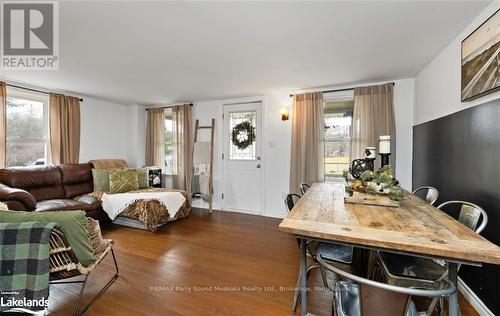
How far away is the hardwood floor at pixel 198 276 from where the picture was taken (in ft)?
5.81

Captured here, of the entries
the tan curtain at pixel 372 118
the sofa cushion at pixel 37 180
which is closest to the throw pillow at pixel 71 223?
the sofa cushion at pixel 37 180

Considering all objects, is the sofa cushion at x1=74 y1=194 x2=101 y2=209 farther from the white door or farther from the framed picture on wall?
the framed picture on wall

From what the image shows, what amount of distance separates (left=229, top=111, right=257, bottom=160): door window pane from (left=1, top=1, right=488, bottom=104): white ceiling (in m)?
0.93

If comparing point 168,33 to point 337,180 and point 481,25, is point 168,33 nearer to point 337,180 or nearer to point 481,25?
point 481,25

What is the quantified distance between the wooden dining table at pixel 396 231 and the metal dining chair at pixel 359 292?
127 mm

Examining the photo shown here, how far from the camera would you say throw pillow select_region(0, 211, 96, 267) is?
1.50m

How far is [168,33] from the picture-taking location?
6.75ft

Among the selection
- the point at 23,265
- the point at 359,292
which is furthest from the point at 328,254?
the point at 23,265

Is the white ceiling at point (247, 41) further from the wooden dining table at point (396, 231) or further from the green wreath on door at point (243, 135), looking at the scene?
the wooden dining table at point (396, 231)

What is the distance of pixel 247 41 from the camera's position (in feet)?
7.22

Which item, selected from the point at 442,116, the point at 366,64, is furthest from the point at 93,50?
the point at 442,116

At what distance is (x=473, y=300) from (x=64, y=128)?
566 centimetres

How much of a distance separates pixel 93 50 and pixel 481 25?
344 cm

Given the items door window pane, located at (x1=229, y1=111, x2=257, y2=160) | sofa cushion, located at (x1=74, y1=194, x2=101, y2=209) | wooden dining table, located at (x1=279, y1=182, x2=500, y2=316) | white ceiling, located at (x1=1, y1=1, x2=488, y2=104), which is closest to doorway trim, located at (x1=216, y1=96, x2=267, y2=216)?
door window pane, located at (x1=229, y1=111, x2=257, y2=160)
